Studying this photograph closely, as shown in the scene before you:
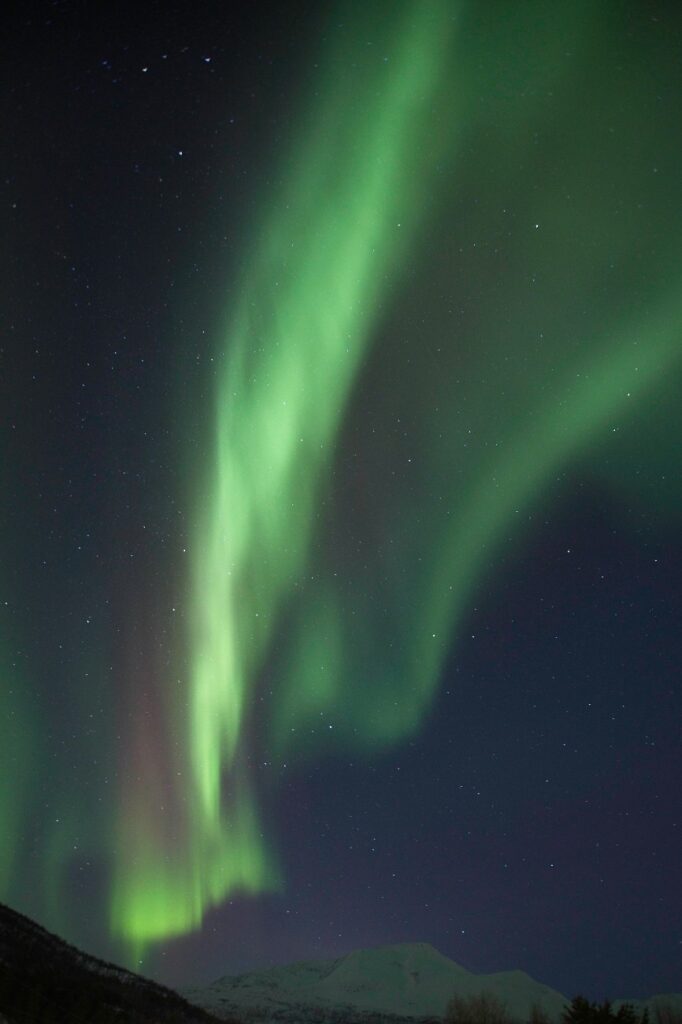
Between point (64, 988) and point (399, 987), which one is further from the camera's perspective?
point (399, 987)

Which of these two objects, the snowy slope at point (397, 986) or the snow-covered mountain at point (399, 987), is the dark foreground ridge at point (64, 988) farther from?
the snowy slope at point (397, 986)

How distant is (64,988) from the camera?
75.6 feet

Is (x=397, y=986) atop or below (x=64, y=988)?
atop

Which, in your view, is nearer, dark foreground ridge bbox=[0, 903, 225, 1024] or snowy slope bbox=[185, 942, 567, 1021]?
dark foreground ridge bbox=[0, 903, 225, 1024]

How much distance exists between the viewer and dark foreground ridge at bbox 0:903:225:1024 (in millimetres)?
19266

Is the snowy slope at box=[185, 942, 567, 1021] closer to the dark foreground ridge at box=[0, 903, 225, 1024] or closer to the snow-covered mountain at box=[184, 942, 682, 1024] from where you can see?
the snow-covered mountain at box=[184, 942, 682, 1024]

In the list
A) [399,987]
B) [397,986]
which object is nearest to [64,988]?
[399,987]

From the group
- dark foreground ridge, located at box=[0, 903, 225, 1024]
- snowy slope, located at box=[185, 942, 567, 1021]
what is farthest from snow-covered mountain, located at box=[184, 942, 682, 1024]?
dark foreground ridge, located at box=[0, 903, 225, 1024]

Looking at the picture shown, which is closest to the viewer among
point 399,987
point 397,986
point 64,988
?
point 64,988

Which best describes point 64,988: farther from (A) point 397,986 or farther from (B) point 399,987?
(A) point 397,986

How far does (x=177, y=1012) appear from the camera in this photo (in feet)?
108

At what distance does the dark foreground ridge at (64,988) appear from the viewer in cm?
1927

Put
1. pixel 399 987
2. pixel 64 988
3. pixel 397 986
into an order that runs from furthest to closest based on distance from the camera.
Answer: pixel 397 986 → pixel 399 987 → pixel 64 988

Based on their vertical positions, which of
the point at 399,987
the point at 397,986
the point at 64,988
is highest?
the point at 397,986
